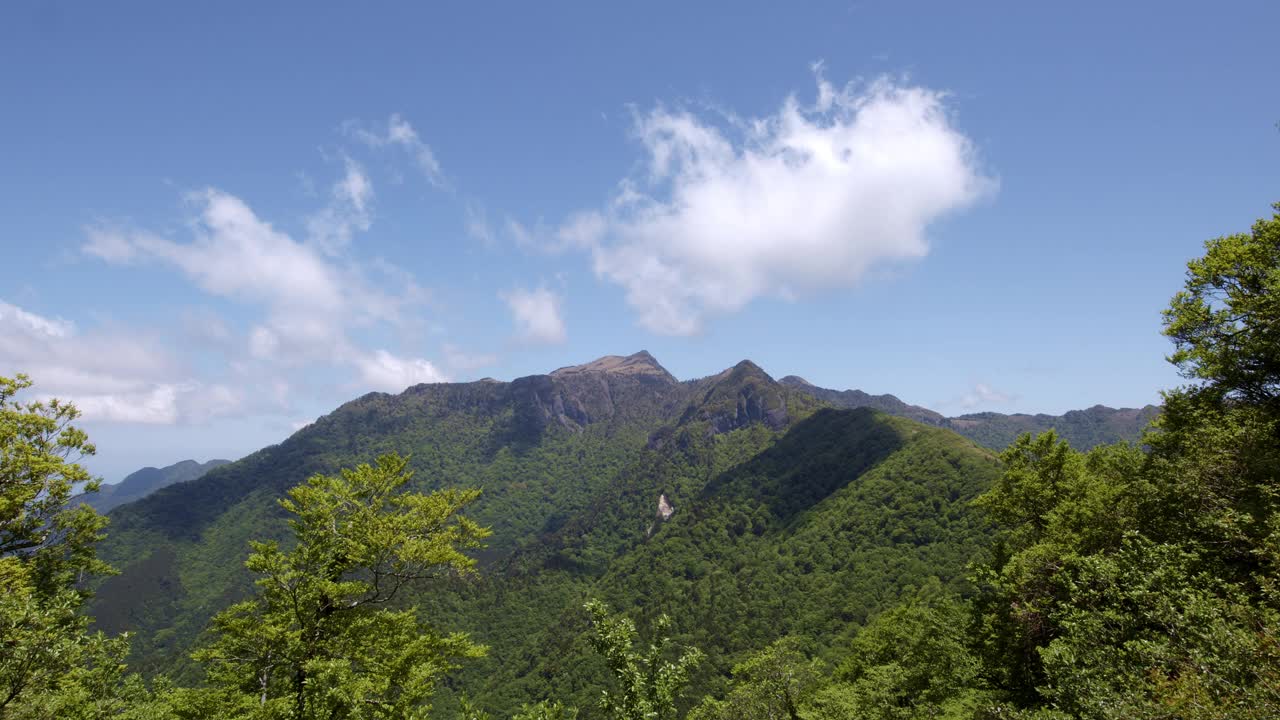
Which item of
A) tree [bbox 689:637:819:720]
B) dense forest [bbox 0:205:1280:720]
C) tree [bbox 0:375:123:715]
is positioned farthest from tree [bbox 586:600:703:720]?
tree [bbox 689:637:819:720]

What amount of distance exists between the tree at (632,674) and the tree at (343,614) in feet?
25.0

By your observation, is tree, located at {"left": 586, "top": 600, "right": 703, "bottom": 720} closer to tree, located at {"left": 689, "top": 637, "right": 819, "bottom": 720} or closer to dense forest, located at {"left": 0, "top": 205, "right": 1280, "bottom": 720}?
dense forest, located at {"left": 0, "top": 205, "right": 1280, "bottom": 720}

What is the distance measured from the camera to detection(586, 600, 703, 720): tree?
1132cm

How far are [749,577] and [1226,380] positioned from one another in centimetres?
17278

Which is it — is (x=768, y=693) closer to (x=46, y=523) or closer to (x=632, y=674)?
(x=632, y=674)

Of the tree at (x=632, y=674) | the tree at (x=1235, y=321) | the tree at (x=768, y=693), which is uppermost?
the tree at (x=1235, y=321)

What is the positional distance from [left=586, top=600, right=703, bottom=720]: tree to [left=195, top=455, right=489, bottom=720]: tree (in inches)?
300

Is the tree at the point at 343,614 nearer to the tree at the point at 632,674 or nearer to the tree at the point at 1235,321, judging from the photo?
the tree at the point at 632,674

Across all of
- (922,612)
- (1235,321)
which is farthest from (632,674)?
(922,612)

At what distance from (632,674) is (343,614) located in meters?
13.8

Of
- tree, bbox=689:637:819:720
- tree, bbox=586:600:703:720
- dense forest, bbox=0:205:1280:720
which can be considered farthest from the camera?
tree, bbox=689:637:819:720

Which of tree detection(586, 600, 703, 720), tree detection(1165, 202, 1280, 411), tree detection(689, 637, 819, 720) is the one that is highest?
tree detection(1165, 202, 1280, 411)

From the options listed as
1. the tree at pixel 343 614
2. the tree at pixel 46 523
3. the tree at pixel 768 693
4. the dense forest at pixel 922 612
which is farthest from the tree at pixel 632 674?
the tree at pixel 768 693

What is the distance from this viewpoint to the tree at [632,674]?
446 inches
